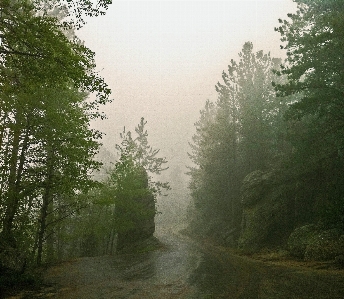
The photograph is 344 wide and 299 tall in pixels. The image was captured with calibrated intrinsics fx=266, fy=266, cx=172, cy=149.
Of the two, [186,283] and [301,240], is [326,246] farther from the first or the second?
[186,283]

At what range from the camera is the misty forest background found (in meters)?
7.79

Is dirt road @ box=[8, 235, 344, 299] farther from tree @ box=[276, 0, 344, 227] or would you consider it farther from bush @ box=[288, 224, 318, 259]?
tree @ box=[276, 0, 344, 227]

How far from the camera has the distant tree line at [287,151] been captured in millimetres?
15141

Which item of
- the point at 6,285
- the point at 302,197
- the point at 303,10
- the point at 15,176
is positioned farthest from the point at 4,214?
the point at 303,10

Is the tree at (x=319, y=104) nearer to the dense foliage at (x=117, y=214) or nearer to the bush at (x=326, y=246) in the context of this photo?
the bush at (x=326, y=246)

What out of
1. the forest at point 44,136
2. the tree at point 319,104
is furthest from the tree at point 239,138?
the forest at point 44,136

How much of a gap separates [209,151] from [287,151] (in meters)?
10.1

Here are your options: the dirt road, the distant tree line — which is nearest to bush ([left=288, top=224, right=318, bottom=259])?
the distant tree line

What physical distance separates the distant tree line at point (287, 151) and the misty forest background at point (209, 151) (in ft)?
0.35

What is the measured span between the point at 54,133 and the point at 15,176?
101 inches

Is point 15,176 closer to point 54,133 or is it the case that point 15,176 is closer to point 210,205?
point 54,133

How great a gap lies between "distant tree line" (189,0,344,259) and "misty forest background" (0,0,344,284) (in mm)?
107

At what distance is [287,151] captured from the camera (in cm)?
2678

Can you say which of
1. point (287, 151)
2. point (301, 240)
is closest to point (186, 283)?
point (301, 240)
